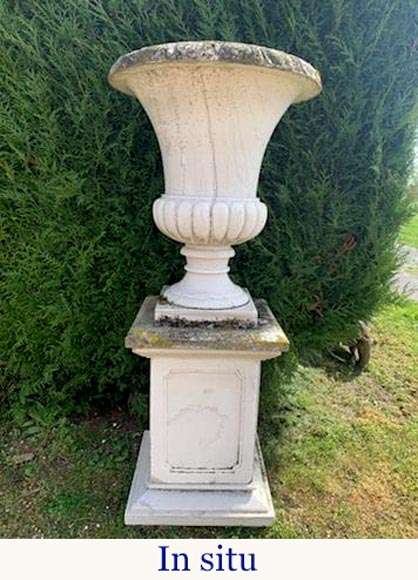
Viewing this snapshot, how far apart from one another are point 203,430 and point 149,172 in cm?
101

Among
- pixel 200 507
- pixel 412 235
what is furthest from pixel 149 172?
pixel 412 235

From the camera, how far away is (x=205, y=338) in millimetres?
1282

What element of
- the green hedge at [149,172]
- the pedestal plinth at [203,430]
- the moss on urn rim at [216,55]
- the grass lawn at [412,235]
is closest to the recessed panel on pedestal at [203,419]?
the pedestal plinth at [203,430]

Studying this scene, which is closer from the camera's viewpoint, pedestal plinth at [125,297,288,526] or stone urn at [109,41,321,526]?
stone urn at [109,41,321,526]

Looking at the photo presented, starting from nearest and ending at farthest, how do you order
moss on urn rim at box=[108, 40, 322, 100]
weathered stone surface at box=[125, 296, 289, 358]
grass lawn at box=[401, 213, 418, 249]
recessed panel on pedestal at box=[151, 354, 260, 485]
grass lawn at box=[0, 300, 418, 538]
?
1. moss on urn rim at box=[108, 40, 322, 100]
2. weathered stone surface at box=[125, 296, 289, 358]
3. recessed panel on pedestal at box=[151, 354, 260, 485]
4. grass lawn at box=[0, 300, 418, 538]
5. grass lawn at box=[401, 213, 418, 249]

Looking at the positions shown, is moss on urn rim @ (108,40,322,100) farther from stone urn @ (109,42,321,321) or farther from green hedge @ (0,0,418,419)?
green hedge @ (0,0,418,419)

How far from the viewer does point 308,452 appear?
192 centimetres

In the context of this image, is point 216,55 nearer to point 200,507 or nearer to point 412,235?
point 200,507

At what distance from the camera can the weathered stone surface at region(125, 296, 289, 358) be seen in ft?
4.18

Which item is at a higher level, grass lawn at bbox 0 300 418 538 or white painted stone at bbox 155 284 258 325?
white painted stone at bbox 155 284 258 325

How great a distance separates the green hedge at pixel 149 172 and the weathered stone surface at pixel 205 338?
50 centimetres

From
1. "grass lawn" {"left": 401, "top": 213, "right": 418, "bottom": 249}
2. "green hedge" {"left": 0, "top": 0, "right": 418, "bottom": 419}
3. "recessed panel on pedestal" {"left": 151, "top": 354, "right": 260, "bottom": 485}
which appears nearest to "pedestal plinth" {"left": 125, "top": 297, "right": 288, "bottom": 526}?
"recessed panel on pedestal" {"left": 151, "top": 354, "right": 260, "bottom": 485}

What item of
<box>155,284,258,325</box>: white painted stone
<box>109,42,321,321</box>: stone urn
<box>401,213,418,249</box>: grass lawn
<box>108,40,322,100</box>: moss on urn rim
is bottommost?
<box>401,213,418,249</box>: grass lawn

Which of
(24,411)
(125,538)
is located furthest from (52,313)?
(125,538)
